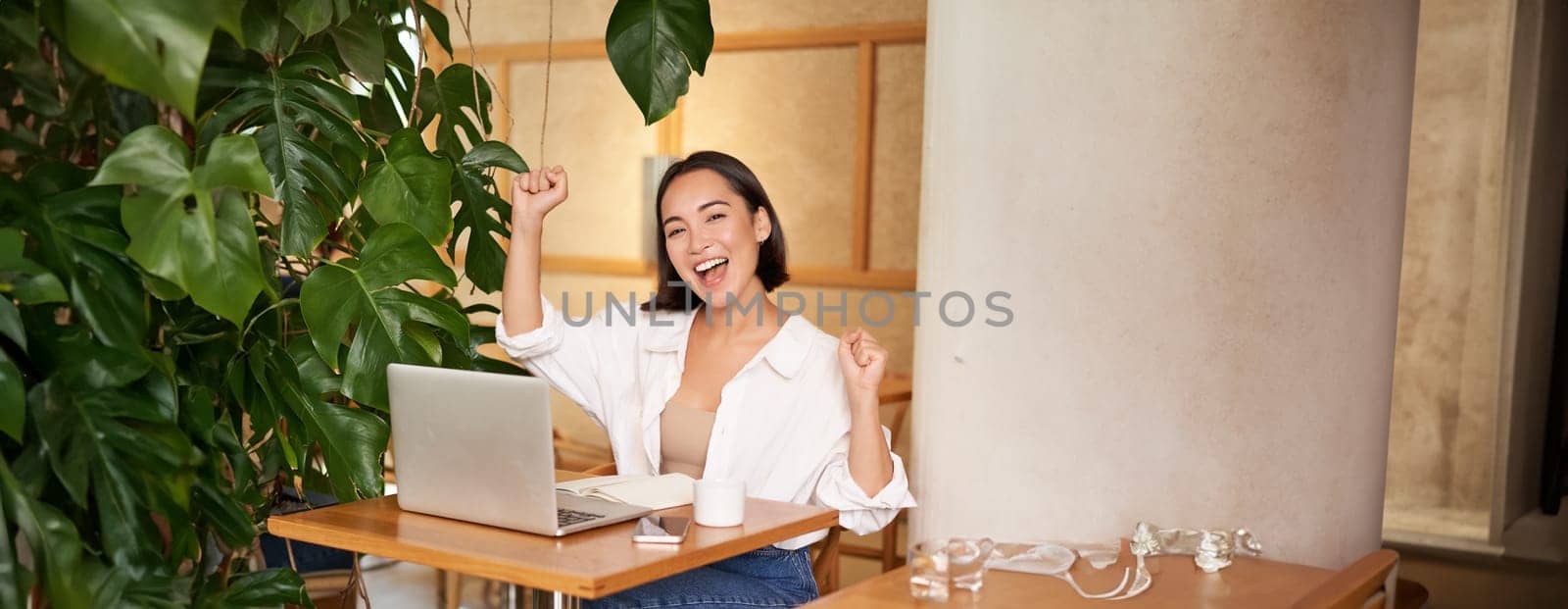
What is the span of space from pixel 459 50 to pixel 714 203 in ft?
16.7

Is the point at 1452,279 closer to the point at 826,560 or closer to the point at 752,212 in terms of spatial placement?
the point at 752,212

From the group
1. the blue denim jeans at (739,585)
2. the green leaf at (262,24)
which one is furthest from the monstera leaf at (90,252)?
the blue denim jeans at (739,585)

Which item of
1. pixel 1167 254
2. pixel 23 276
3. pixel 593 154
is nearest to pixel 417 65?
pixel 23 276

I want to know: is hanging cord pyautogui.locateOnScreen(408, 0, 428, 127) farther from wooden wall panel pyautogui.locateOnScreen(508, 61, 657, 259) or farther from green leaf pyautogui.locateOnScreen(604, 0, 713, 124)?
wooden wall panel pyautogui.locateOnScreen(508, 61, 657, 259)

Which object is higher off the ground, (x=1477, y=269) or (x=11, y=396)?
(x=1477, y=269)

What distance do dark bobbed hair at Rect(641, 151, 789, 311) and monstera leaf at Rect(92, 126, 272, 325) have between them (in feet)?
3.80

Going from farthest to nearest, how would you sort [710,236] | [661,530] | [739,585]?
[710,236]
[739,585]
[661,530]

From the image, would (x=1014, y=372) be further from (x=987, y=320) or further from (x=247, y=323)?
(x=247, y=323)

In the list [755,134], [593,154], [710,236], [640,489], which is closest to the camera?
[640,489]

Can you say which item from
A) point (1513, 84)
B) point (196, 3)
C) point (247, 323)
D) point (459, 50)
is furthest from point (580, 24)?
point (196, 3)

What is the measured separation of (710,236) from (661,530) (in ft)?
3.31

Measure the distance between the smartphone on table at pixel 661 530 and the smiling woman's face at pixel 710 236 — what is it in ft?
2.88

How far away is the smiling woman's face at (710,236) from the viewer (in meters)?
2.91

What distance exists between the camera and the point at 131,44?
1.65 m
